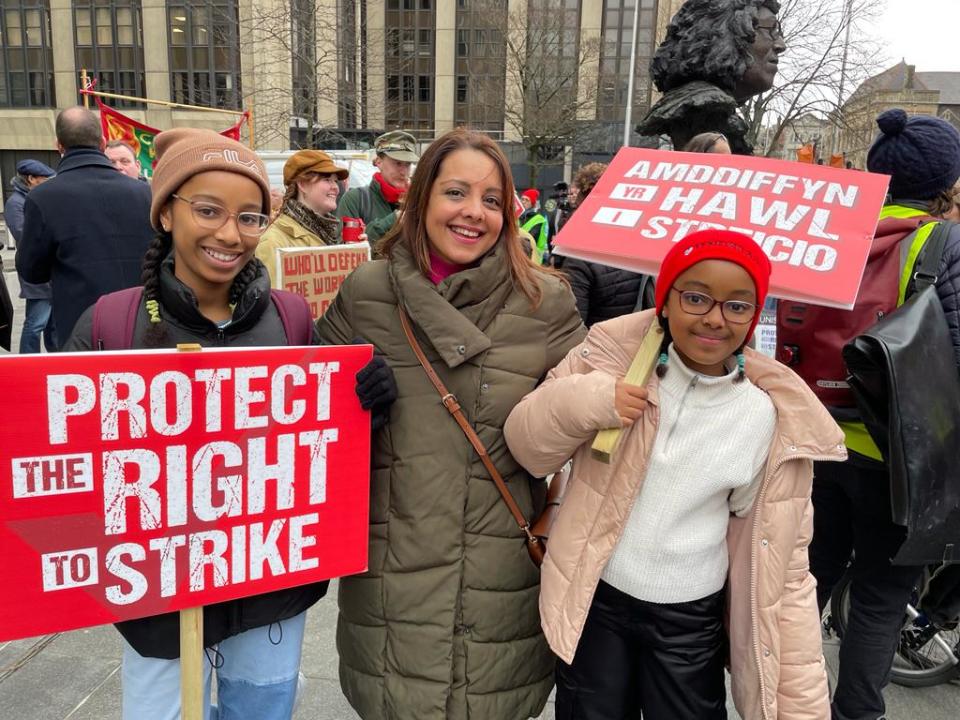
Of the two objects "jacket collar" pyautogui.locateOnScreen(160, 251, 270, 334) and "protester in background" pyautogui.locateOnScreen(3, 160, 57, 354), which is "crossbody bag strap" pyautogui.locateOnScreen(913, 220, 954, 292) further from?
"protester in background" pyautogui.locateOnScreen(3, 160, 57, 354)

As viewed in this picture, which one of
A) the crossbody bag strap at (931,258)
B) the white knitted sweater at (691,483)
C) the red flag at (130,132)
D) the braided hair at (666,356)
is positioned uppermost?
the red flag at (130,132)

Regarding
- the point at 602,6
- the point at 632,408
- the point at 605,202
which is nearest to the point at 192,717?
the point at 632,408

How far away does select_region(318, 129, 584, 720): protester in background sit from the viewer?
181 cm

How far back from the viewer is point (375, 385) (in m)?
1.74

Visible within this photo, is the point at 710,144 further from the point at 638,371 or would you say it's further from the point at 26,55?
the point at 26,55

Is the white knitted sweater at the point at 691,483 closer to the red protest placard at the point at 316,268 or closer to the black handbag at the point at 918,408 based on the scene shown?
the black handbag at the point at 918,408

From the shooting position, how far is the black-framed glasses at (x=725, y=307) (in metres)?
1.64

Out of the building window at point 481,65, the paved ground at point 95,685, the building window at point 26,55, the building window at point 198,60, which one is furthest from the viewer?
the building window at point 26,55

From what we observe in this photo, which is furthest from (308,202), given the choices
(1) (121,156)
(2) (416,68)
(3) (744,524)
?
(2) (416,68)

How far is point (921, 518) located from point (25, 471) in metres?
2.28

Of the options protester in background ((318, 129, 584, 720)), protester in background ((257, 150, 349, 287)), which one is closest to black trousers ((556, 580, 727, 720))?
protester in background ((318, 129, 584, 720))

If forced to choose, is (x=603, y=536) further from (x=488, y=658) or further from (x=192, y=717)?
(x=192, y=717)

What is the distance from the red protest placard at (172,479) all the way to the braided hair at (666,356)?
0.72m

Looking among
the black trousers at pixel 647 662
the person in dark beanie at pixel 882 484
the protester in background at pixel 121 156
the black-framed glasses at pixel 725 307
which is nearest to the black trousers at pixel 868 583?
the person in dark beanie at pixel 882 484
